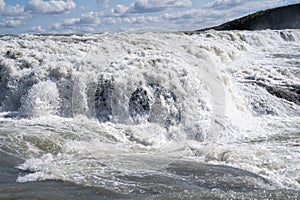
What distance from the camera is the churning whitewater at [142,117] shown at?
6859mm

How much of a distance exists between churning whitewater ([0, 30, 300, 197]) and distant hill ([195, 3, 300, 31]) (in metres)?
26.8

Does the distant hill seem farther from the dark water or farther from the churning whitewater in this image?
the dark water

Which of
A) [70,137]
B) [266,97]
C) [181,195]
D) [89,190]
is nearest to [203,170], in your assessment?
[181,195]

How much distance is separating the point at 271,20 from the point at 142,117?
35322mm

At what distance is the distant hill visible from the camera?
4019 centimetres

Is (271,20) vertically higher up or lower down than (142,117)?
higher up

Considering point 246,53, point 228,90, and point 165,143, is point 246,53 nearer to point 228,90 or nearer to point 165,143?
point 228,90

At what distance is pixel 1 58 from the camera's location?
12805 millimetres

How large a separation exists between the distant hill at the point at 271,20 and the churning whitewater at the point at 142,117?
2682 cm

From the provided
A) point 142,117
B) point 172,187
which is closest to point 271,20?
point 142,117

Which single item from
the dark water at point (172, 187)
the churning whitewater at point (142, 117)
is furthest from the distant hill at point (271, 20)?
the dark water at point (172, 187)

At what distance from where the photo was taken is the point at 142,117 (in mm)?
10375

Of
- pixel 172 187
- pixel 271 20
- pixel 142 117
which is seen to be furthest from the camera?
pixel 271 20

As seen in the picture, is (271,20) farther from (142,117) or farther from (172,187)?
(172,187)
